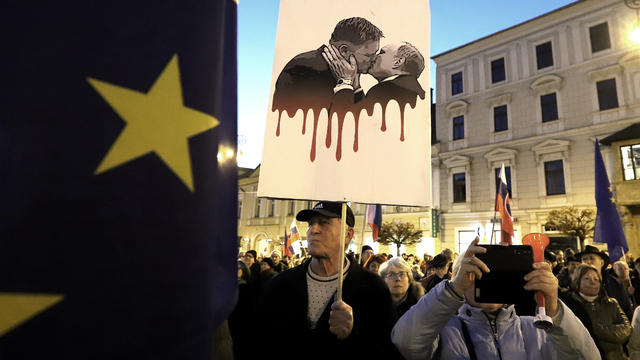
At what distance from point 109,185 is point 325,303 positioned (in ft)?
5.29

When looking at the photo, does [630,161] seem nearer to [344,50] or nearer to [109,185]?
[344,50]

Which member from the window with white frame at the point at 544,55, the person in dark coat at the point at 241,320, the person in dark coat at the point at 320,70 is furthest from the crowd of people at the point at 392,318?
the window with white frame at the point at 544,55

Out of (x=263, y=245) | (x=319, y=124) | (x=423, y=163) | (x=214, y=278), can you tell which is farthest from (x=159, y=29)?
(x=263, y=245)

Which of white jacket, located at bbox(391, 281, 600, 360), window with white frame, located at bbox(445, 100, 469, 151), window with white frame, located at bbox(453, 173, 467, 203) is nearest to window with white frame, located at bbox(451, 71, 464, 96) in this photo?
window with white frame, located at bbox(445, 100, 469, 151)

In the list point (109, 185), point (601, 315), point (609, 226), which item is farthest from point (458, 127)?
point (109, 185)

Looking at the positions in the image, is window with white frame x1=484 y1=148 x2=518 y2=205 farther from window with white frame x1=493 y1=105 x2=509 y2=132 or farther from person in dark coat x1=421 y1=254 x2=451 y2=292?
person in dark coat x1=421 y1=254 x2=451 y2=292

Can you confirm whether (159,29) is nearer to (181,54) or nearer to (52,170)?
(181,54)

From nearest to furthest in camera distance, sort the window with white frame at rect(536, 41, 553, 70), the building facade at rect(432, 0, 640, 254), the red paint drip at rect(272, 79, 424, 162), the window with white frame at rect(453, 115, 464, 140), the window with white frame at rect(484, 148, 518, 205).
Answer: the red paint drip at rect(272, 79, 424, 162) → the building facade at rect(432, 0, 640, 254) → the window with white frame at rect(484, 148, 518, 205) → the window with white frame at rect(536, 41, 553, 70) → the window with white frame at rect(453, 115, 464, 140)

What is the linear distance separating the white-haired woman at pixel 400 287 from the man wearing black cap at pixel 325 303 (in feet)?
4.41

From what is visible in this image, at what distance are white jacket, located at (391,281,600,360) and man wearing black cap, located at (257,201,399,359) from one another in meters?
0.20

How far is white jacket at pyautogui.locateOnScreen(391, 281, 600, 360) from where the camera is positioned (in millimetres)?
1636

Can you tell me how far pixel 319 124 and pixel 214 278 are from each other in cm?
115

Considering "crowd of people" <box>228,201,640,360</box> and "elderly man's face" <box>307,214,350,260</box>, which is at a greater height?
"elderly man's face" <box>307,214,350,260</box>

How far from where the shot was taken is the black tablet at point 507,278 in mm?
1526
